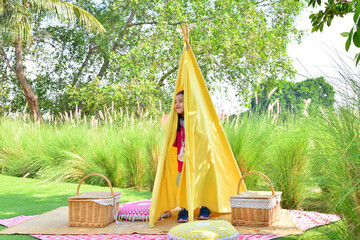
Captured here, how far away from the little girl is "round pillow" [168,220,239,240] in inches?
44.8

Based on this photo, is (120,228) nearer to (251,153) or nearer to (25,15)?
(251,153)

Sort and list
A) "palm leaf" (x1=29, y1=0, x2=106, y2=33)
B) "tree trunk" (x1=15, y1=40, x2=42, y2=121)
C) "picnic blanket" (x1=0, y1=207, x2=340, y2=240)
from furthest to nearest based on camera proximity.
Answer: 1. "tree trunk" (x1=15, y1=40, x2=42, y2=121)
2. "palm leaf" (x1=29, y1=0, x2=106, y2=33)
3. "picnic blanket" (x1=0, y1=207, x2=340, y2=240)

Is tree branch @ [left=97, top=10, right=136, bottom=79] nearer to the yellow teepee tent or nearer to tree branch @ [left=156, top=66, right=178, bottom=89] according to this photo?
tree branch @ [left=156, top=66, right=178, bottom=89]

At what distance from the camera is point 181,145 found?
14.0 feet

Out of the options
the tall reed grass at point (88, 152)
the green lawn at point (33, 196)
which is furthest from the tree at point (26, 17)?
the green lawn at point (33, 196)

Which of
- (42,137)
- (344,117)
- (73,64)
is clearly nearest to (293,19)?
(73,64)

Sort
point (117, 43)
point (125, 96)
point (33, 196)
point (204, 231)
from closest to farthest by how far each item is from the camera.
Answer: point (204, 231), point (33, 196), point (125, 96), point (117, 43)

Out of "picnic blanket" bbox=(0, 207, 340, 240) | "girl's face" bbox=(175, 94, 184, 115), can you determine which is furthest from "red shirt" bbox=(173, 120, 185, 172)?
"picnic blanket" bbox=(0, 207, 340, 240)

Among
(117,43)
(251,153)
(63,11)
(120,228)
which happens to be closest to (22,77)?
(63,11)

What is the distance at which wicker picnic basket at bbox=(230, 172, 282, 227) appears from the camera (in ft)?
12.2

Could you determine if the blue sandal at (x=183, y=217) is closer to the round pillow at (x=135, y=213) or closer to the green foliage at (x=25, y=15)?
the round pillow at (x=135, y=213)

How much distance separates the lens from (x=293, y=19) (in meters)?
15.1

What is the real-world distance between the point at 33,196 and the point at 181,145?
9.54 ft

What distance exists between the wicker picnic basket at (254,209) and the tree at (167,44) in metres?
8.47
